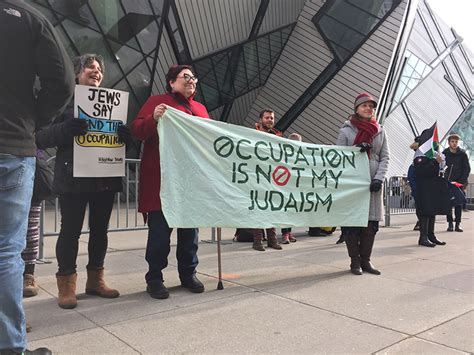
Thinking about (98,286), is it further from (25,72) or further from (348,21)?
(348,21)

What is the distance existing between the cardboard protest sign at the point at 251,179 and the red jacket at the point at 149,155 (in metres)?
0.10

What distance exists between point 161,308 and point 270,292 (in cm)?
107

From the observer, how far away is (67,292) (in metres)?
3.47

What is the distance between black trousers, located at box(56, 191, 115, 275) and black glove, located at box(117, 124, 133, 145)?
1.56 feet

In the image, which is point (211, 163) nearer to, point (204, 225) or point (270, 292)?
point (204, 225)

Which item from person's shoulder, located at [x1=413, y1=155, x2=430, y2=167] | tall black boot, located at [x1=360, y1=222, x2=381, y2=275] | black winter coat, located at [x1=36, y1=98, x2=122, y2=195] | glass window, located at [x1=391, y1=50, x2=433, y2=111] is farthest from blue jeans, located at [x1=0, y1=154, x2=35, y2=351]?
glass window, located at [x1=391, y1=50, x2=433, y2=111]

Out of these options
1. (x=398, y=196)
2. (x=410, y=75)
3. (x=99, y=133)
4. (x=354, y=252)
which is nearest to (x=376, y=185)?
(x=354, y=252)

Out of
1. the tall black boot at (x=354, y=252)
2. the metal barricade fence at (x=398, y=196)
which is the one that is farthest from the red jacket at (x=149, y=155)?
the metal barricade fence at (x=398, y=196)

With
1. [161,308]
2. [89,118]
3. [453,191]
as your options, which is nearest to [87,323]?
[161,308]

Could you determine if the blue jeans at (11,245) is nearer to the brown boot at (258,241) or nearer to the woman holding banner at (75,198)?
the woman holding banner at (75,198)

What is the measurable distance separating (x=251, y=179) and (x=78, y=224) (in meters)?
1.67

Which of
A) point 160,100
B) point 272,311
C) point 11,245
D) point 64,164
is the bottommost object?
point 272,311

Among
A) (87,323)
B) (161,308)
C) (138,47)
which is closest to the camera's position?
(87,323)

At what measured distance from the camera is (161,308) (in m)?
3.48
